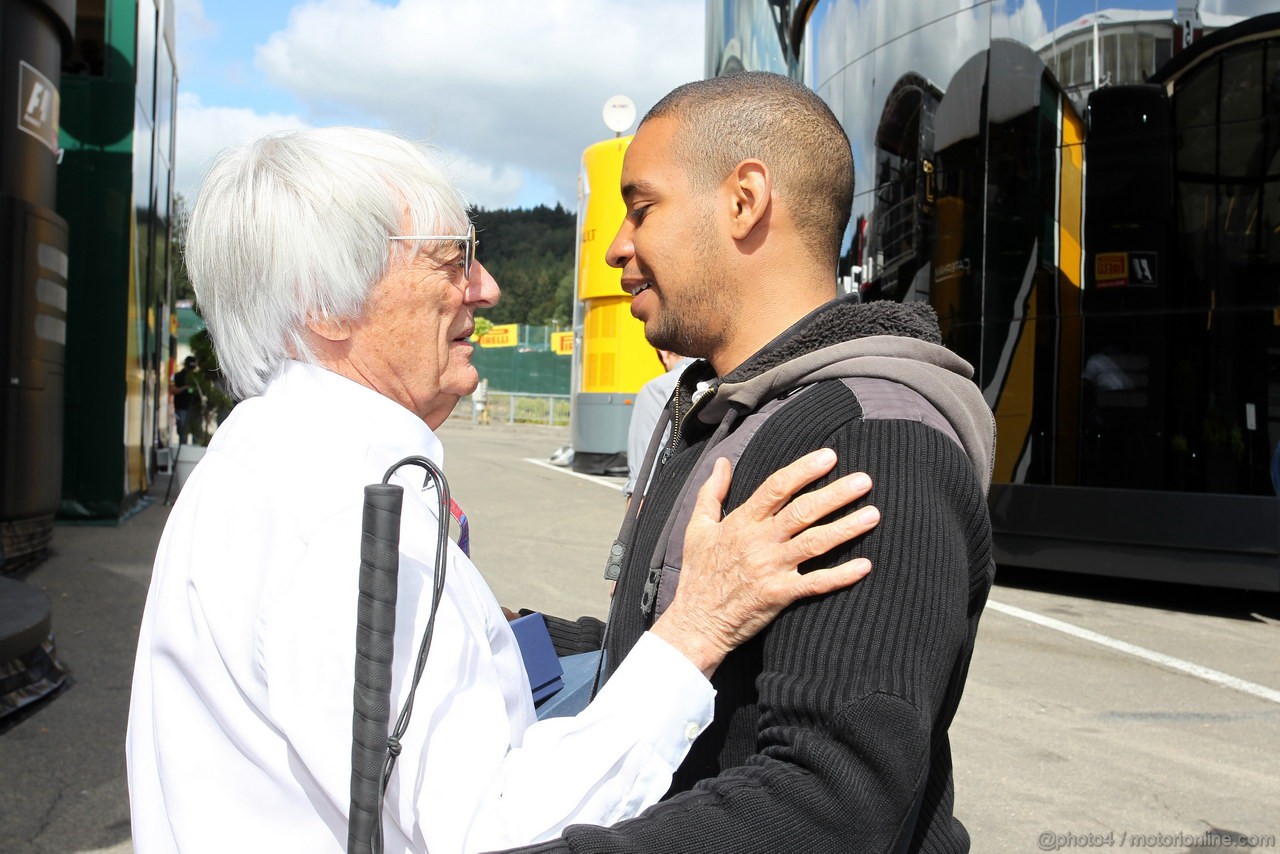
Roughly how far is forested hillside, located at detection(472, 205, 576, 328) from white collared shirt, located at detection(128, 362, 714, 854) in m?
75.8

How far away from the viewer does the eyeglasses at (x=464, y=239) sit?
5.59 ft

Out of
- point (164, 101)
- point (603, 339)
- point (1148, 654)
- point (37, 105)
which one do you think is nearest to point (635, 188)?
point (1148, 654)

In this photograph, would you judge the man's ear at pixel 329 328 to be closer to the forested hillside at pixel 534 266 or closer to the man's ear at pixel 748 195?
the man's ear at pixel 748 195

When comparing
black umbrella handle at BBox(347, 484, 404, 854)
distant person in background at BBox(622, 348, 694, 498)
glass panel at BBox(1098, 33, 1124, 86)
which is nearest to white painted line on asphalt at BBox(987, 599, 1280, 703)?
distant person in background at BBox(622, 348, 694, 498)

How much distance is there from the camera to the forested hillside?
104169mm

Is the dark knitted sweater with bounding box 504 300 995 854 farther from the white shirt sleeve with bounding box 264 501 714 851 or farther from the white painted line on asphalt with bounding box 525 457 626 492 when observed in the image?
the white painted line on asphalt with bounding box 525 457 626 492

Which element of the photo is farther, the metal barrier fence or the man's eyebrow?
the metal barrier fence

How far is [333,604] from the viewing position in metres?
1.31

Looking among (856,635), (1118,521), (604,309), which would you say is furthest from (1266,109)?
(604,309)

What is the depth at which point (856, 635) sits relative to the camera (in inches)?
53.1

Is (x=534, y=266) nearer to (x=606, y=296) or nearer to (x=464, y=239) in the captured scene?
(x=606, y=296)

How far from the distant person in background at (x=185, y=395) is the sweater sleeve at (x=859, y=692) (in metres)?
16.3

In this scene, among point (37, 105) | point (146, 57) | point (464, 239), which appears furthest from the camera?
point (146, 57)

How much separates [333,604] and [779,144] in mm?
1087
